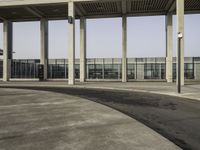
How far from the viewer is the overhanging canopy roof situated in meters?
30.2

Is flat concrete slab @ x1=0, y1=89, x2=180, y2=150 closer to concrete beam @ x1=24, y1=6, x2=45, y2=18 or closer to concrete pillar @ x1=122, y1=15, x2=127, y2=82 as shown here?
concrete pillar @ x1=122, y1=15, x2=127, y2=82

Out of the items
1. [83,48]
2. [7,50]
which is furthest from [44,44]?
[83,48]

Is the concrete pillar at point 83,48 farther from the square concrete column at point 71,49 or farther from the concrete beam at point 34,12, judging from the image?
the square concrete column at point 71,49

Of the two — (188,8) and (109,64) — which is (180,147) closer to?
(188,8)

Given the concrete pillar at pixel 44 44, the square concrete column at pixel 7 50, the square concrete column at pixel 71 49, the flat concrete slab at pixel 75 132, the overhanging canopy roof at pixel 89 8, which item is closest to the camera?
the flat concrete slab at pixel 75 132

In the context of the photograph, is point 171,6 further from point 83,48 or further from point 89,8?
point 83,48

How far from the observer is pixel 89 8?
33.1 metres

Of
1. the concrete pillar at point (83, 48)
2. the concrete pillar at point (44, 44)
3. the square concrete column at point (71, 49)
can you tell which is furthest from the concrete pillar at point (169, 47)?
the concrete pillar at point (44, 44)

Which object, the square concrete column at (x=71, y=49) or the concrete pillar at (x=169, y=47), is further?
the concrete pillar at (x=169, y=47)

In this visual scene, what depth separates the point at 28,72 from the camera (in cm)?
4319

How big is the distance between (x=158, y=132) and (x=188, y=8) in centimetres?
3066

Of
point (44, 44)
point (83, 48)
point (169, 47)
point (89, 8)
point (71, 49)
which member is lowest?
point (71, 49)

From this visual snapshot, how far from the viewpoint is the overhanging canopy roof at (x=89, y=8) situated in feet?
99.0

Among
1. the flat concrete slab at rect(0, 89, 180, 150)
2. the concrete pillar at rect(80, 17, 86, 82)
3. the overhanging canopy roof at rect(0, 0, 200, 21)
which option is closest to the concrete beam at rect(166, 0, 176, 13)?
the overhanging canopy roof at rect(0, 0, 200, 21)
